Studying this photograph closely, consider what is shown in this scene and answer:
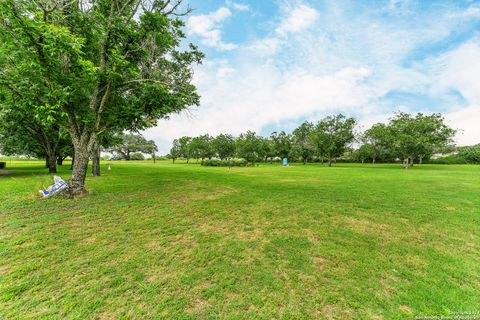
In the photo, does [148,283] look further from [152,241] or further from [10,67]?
[10,67]

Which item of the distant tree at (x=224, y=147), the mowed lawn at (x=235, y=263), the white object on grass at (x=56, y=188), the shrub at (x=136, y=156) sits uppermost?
the distant tree at (x=224, y=147)

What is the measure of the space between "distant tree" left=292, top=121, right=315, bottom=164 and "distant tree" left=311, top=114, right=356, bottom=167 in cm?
587

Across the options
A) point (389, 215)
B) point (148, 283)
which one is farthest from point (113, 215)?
point (389, 215)

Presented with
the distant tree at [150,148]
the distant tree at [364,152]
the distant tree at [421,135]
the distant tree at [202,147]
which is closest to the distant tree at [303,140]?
the distant tree at [364,152]

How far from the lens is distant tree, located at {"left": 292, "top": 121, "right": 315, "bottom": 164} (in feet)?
152

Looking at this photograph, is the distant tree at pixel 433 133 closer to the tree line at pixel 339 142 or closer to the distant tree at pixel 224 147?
the tree line at pixel 339 142

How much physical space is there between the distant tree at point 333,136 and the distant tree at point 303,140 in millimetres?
5870

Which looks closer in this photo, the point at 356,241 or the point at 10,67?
the point at 356,241

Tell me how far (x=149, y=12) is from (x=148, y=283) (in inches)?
341

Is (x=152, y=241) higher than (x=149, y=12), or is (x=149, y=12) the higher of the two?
(x=149, y=12)

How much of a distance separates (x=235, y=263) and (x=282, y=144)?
164 feet

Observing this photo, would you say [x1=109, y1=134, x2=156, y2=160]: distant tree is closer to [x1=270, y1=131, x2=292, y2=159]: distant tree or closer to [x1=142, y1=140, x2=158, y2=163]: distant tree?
[x1=142, y1=140, x2=158, y2=163]: distant tree

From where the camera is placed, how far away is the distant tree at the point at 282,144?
5128cm

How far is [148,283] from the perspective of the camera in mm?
2744
